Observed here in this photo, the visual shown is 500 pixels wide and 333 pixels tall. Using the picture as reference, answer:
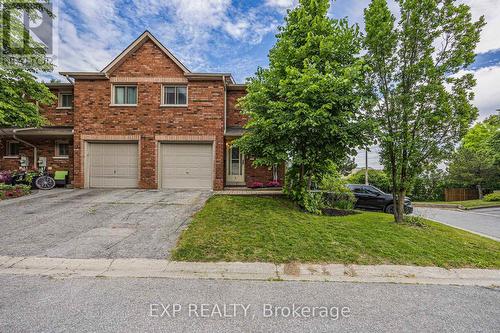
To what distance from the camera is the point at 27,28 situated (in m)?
11.4

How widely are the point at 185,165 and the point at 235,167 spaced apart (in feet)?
9.36

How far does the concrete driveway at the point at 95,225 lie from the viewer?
4871mm

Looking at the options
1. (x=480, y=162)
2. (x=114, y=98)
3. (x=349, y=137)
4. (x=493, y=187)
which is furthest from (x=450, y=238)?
(x=493, y=187)

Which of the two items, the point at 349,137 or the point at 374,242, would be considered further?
the point at 349,137

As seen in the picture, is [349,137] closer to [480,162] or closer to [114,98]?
[114,98]

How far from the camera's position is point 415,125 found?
667cm

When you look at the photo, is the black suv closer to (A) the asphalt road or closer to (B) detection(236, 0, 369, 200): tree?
(B) detection(236, 0, 369, 200): tree

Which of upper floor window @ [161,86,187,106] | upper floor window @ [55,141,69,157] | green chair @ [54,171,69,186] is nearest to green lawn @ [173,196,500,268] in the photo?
upper floor window @ [161,86,187,106]

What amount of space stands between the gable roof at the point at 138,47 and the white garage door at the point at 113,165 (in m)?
3.93

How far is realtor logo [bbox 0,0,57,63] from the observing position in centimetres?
1073

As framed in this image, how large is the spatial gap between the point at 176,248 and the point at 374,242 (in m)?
4.44

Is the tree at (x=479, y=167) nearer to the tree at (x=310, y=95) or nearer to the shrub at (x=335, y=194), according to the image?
the shrub at (x=335, y=194)

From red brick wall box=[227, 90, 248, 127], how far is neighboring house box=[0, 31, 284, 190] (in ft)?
4.23

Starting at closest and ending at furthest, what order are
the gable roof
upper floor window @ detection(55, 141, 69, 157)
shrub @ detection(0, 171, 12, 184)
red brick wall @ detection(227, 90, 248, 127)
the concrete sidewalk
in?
the concrete sidewalk < shrub @ detection(0, 171, 12, 184) < the gable roof < upper floor window @ detection(55, 141, 69, 157) < red brick wall @ detection(227, 90, 248, 127)
